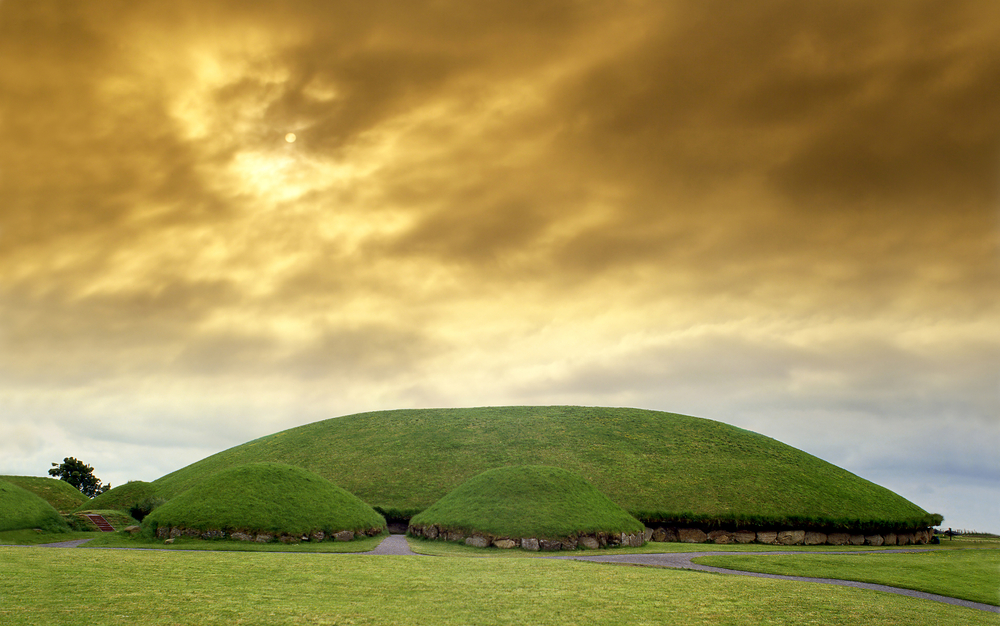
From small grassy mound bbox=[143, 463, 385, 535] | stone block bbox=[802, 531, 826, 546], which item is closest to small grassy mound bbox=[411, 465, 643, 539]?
small grassy mound bbox=[143, 463, 385, 535]

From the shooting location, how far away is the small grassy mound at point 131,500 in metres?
63.3

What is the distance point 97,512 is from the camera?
5881cm

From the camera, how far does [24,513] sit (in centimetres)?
5066

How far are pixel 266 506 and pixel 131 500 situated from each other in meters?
32.0

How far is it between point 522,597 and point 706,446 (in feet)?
235

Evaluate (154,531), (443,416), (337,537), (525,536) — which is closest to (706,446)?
(443,416)

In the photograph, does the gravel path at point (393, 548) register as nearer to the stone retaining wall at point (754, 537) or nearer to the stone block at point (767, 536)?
the stone retaining wall at point (754, 537)

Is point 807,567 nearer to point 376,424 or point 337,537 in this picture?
point 337,537

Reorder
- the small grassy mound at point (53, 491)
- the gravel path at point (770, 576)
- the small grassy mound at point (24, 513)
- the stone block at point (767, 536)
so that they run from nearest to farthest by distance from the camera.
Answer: the gravel path at point (770, 576), the small grassy mound at point (24, 513), the stone block at point (767, 536), the small grassy mound at point (53, 491)

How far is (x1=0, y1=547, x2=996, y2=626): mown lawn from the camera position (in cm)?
1633

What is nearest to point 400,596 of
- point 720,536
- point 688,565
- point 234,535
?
point 688,565

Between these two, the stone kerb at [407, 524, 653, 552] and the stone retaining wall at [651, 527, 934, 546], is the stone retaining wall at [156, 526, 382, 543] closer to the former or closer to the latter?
the stone kerb at [407, 524, 653, 552]

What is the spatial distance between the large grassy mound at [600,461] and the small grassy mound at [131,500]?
12.4 metres

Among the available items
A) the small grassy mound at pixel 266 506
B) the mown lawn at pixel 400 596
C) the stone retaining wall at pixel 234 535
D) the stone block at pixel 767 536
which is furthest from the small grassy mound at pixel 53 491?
the stone block at pixel 767 536
